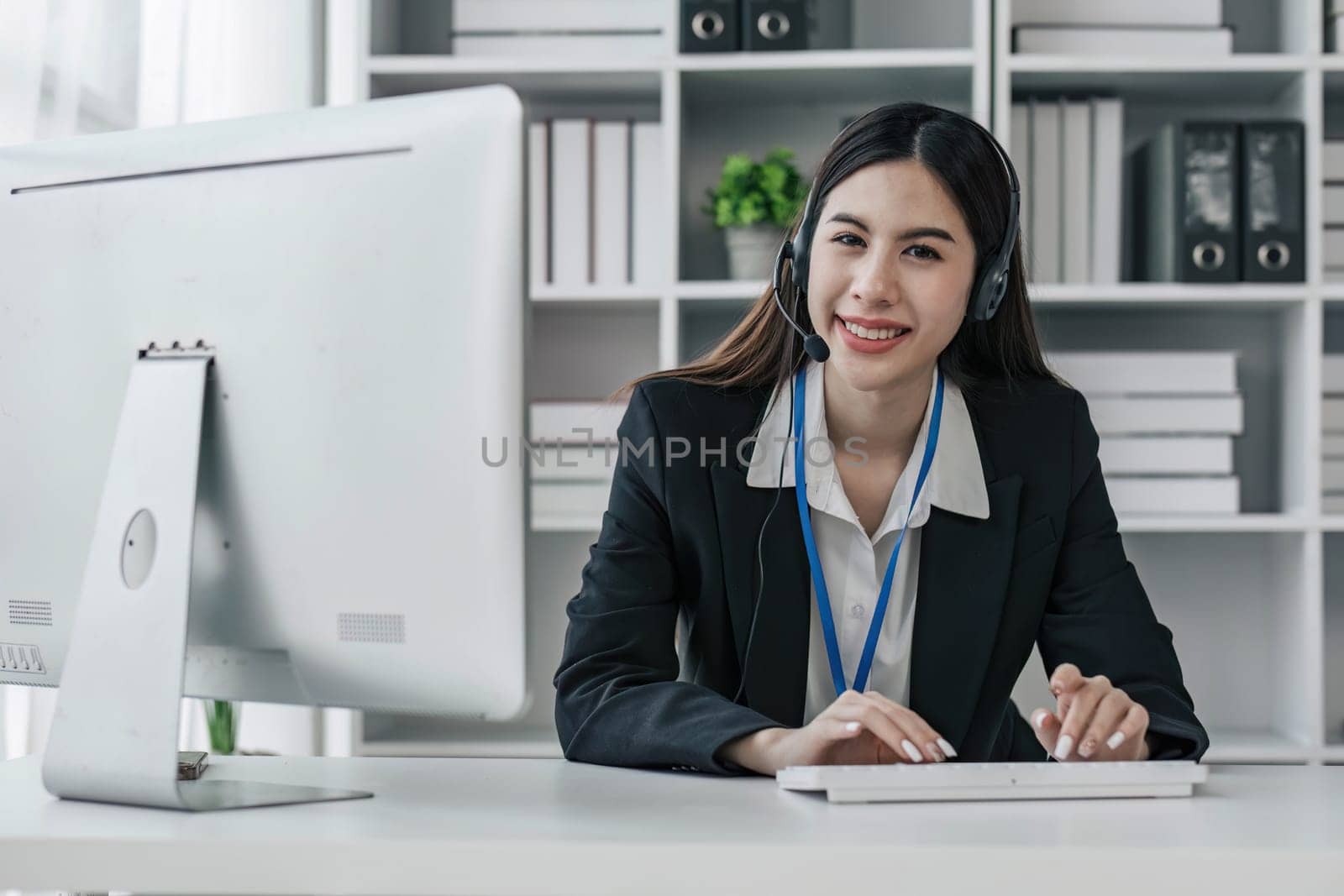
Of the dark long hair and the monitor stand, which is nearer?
the monitor stand

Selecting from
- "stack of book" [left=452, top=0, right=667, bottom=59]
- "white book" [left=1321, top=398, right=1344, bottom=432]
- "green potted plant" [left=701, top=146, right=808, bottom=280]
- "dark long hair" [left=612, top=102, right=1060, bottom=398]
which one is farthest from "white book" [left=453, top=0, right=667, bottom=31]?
"white book" [left=1321, top=398, right=1344, bottom=432]

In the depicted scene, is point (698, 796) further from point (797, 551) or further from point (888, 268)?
point (888, 268)

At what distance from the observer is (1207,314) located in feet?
8.39

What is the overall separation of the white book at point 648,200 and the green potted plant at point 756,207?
0.12 meters

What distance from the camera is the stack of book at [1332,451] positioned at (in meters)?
2.32

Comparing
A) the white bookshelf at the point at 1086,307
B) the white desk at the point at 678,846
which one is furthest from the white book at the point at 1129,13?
the white desk at the point at 678,846

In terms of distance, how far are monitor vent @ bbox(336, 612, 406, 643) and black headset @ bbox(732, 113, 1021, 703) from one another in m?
0.59

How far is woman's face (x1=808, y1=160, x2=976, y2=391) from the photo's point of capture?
1412mm

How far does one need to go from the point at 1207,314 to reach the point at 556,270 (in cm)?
132

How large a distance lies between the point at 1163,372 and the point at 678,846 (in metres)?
1.86

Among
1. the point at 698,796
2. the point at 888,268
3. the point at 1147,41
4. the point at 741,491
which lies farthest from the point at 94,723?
the point at 1147,41

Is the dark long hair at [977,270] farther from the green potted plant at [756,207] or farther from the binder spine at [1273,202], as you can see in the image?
the binder spine at [1273,202]

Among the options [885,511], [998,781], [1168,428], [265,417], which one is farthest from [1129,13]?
[265,417]

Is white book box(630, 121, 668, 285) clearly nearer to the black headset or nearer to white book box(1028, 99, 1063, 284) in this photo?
white book box(1028, 99, 1063, 284)
